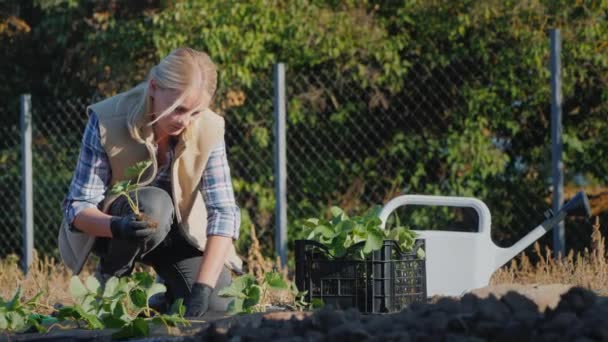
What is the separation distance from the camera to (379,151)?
23.1 ft

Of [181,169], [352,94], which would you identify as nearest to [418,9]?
[352,94]

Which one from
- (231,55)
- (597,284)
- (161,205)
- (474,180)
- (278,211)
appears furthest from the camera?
(231,55)

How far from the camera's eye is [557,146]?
5.71 meters

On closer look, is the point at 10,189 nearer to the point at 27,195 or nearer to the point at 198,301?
the point at 27,195

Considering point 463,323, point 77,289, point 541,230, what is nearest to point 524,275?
point 541,230

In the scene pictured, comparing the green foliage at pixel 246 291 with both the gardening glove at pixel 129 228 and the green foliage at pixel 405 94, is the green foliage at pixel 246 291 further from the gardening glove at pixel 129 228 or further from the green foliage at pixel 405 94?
the green foliage at pixel 405 94

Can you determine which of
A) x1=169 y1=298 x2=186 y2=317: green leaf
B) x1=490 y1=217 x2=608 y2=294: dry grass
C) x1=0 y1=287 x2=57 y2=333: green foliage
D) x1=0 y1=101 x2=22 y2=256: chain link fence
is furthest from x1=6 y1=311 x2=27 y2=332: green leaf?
x1=0 y1=101 x2=22 y2=256: chain link fence

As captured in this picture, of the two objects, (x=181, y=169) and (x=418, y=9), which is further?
(x=418, y=9)

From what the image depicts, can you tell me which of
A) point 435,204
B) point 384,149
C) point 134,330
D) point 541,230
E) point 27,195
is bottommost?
point 134,330

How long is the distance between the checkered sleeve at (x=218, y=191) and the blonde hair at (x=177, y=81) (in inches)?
8.9

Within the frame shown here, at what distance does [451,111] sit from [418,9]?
38.5 inches

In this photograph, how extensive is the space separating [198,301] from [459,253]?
108 cm

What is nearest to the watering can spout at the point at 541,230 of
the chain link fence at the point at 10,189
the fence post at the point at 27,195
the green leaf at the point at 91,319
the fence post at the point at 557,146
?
the fence post at the point at 557,146

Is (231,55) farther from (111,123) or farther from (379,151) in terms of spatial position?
(111,123)
